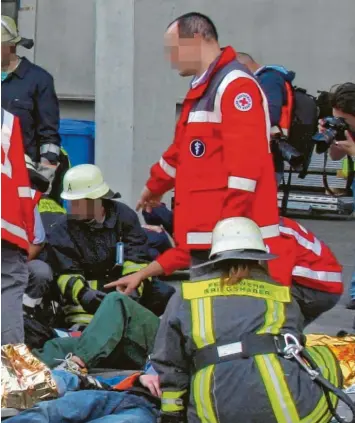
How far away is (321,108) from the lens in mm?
6766

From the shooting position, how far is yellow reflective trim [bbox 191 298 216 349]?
14.0ft

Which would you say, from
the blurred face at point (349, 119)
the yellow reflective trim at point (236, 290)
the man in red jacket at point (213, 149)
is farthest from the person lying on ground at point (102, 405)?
the blurred face at point (349, 119)

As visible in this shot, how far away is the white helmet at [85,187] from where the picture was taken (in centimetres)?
667

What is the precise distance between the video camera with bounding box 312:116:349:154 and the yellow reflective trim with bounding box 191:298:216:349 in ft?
6.88

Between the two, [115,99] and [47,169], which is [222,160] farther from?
[115,99]

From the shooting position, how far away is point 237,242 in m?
4.38

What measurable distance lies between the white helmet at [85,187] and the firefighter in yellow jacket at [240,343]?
91.2 inches

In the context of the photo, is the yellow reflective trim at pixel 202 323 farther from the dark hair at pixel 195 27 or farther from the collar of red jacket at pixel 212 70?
the dark hair at pixel 195 27

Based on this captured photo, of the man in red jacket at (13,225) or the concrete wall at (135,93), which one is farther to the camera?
the concrete wall at (135,93)

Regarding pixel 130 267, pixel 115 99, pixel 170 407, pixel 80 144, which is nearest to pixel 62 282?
pixel 130 267

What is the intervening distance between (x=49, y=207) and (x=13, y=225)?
2.24m

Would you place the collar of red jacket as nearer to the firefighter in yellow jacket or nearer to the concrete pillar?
the firefighter in yellow jacket

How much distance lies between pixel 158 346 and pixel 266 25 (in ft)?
22.6

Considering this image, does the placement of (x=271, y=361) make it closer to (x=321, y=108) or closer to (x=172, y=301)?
(x=172, y=301)
